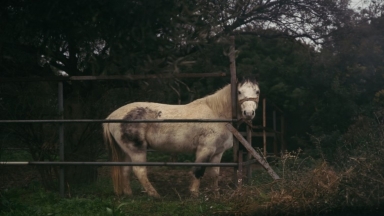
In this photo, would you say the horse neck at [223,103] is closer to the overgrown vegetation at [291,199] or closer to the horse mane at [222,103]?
the horse mane at [222,103]

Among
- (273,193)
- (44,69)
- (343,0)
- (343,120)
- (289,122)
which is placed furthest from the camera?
(289,122)

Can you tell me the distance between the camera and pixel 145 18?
6500 millimetres

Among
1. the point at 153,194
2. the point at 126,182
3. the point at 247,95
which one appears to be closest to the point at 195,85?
the point at 247,95

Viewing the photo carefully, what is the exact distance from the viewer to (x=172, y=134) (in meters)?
9.60

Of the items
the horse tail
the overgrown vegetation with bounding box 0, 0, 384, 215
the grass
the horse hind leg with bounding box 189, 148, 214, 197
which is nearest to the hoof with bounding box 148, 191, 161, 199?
the overgrown vegetation with bounding box 0, 0, 384, 215

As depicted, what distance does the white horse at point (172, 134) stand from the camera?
9.35 meters

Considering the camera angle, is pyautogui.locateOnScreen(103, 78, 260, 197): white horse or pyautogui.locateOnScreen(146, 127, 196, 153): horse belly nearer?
pyautogui.locateOnScreen(103, 78, 260, 197): white horse

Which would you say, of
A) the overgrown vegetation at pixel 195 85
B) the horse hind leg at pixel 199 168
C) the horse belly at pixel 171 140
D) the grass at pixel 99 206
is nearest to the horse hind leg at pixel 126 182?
the overgrown vegetation at pixel 195 85

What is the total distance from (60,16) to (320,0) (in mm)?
9356

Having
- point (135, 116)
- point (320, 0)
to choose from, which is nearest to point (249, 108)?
point (135, 116)

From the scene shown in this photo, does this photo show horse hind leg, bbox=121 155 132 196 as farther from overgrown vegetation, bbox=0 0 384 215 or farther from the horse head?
the horse head

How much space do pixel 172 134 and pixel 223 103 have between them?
3.14ft

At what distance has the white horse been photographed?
30.7 feet

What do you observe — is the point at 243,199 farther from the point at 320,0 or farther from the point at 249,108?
the point at 320,0
